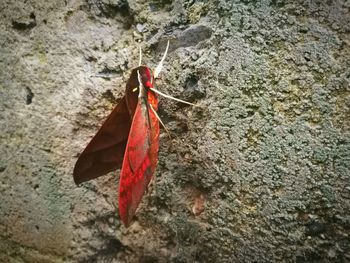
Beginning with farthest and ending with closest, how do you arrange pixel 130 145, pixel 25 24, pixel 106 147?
pixel 25 24
pixel 106 147
pixel 130 145

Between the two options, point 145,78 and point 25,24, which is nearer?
point 145,78

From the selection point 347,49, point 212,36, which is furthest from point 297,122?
point 212,36

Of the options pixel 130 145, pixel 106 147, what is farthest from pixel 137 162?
pixel 106 147

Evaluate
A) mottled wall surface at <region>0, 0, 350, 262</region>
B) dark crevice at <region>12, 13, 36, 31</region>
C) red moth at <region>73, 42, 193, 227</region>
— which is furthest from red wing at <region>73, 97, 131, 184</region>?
dark crevice at <region>12, 13, 36, 31</region>

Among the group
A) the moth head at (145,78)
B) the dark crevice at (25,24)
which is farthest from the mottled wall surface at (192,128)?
the moth head at (145,78)

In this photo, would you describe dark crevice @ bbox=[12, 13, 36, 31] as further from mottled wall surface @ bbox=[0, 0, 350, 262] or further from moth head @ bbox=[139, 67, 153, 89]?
moth head @ bbox=[139, 67, 153, 89]

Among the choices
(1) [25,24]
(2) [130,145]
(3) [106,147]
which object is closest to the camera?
(2) [130,145]

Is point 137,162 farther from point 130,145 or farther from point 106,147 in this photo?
point 106,147

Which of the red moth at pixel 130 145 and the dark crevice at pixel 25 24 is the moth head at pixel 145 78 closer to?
the red moth at pixel 130 145

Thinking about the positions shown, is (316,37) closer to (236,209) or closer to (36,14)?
(236,209)
